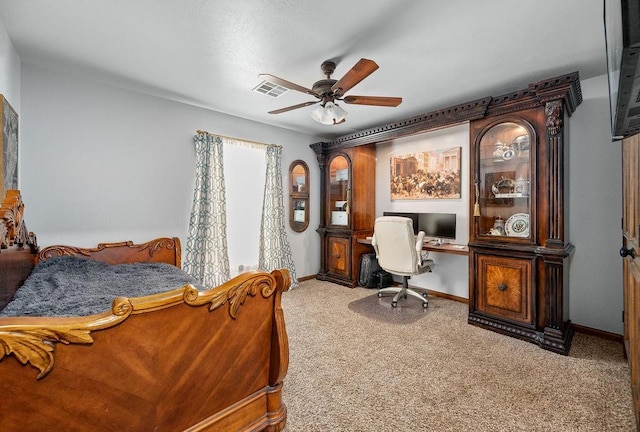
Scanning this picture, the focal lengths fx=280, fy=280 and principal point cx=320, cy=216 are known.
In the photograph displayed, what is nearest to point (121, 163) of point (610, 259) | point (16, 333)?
point (16, 333)

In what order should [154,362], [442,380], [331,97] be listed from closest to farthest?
[154,362]
[442,380]
[331,97]

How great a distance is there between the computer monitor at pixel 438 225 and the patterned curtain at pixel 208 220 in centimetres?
278

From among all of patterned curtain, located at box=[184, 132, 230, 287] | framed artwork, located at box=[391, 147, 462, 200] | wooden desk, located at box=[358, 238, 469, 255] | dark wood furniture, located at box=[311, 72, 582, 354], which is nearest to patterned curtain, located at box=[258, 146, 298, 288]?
patterned curtain, located at box=[184, 132, 230, 287]

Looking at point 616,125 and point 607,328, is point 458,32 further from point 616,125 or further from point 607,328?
point 607,328

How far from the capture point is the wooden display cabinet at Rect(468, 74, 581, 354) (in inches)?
99.1

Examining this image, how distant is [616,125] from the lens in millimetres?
913

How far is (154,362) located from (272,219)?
3.26 m

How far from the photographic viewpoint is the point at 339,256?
4.65m

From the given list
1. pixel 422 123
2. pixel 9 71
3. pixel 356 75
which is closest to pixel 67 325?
pixel 356 75

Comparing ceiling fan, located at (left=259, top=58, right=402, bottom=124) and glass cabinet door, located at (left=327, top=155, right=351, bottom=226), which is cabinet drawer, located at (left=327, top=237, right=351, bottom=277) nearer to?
glass cabinet door, located at (left=327, top=155, right=351, bottom=226)

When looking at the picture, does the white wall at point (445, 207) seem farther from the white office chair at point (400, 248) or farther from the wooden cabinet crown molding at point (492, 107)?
the wooden cabinet crown molding at point (492, 107)

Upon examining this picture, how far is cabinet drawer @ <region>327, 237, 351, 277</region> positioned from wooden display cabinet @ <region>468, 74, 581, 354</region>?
6.15ft

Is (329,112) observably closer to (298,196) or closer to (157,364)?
(157,364)

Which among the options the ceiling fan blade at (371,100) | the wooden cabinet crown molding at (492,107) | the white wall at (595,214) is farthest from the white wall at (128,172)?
the ceiling fan blade at (371,100)
